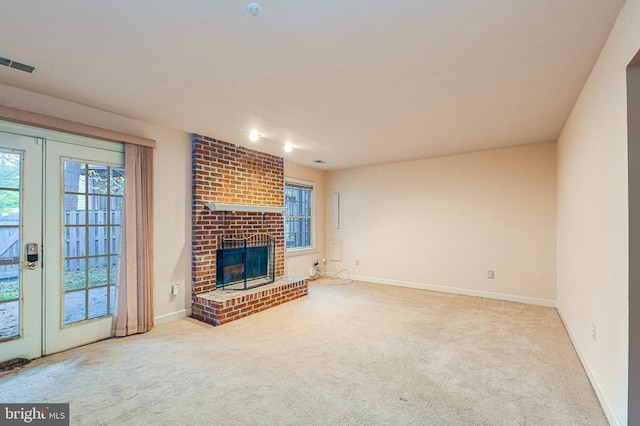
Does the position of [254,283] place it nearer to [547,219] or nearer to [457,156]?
[457,156]

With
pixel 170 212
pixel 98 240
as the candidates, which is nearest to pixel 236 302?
pixel 170 212

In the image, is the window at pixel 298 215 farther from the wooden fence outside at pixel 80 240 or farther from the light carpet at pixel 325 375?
the wooden fence outside at pixel 80 240

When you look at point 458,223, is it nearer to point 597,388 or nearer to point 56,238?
point 597,388

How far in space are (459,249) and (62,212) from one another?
5.34m

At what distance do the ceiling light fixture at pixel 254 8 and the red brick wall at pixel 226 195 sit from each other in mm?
2671

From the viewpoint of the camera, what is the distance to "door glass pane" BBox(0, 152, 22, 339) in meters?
2.57

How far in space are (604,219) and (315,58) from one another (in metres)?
2.26

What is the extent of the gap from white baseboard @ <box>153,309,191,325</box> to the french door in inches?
20.2

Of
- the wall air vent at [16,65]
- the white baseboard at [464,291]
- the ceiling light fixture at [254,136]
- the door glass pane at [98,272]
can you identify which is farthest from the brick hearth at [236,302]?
the wall air vent at [16,65]

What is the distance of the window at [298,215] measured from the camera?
5.95 metres

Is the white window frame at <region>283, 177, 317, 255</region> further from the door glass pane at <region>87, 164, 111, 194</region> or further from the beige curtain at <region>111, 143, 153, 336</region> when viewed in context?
the door glass pane at <region>87, 164, 111, 194</region>

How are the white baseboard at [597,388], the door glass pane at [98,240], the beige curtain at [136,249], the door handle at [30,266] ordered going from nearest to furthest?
the white baseboard at [597,388]
the door handle at [30,266]
the door glass pane at [98,240]
the beige curtain at [136,249]

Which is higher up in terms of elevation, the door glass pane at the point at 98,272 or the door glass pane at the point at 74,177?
the door glass pane at the point at 74,177

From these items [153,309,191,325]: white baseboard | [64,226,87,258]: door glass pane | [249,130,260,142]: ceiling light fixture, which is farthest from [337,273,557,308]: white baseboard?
[64,226,87,258]: door glass pane
